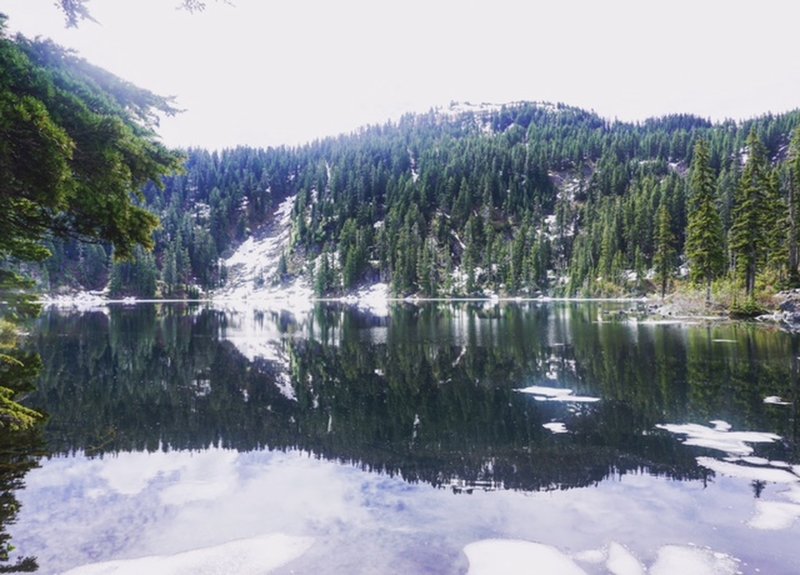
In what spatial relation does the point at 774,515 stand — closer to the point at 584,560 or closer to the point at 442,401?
the point at 584,560

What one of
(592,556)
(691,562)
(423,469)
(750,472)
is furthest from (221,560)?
(750,472)

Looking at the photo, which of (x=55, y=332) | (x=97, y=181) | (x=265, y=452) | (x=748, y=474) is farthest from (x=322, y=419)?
(x=55, y=332)

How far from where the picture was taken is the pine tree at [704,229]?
55.4 metres

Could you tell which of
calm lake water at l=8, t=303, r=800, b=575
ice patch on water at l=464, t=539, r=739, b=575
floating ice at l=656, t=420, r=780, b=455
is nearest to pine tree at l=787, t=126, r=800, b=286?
calm lake water at l=8, t=303, r=800, b=575

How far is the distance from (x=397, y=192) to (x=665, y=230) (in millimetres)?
105567

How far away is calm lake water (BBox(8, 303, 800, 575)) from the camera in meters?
7.98

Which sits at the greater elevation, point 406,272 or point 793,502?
point 406,272

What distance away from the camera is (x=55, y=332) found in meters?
44.8

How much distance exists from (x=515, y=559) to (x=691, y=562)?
2294 millimetres

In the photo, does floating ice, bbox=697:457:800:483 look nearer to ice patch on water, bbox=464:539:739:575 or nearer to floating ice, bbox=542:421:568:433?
floating ice, bbox=542:421:568:433

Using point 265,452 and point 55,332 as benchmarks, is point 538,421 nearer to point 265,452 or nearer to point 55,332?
point 265,452

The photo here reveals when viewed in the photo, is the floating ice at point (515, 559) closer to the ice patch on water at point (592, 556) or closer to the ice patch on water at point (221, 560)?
the ice patch on water at point (592, 556)

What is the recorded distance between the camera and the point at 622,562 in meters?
7.52

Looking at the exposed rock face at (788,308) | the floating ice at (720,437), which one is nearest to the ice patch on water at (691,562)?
the floating ice at (720,437)
